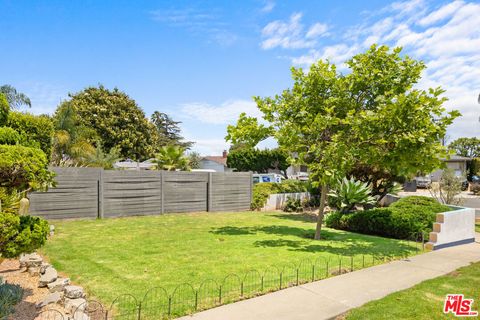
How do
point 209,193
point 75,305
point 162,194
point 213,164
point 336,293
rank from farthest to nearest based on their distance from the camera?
point 213,164 < point 209,193 < point 162,194 < point 336,293 < point 75,305

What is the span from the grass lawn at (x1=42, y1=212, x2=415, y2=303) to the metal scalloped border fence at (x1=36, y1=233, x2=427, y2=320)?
156 mm

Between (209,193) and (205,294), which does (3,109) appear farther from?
(209,193)

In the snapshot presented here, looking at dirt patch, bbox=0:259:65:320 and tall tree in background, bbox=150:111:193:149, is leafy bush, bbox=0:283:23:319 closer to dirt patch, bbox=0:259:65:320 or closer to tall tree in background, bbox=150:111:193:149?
dirt patch, bbox=0:259:65:320

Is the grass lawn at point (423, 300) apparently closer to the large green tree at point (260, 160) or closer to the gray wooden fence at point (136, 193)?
the gray wooden fence at point (136, 193)

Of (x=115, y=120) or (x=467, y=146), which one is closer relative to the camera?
(x=115, y=120)

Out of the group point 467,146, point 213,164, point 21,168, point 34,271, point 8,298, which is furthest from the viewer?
point 467,146

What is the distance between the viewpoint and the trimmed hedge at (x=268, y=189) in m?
18.7

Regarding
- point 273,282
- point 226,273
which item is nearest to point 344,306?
point 273,282

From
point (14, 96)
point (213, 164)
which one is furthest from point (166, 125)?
point (14, 96)

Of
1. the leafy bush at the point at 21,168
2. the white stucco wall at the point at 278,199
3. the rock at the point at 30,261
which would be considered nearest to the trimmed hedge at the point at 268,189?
the white stucco wall at the point at 278,199

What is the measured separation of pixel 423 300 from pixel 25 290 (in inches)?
257

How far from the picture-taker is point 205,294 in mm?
5277

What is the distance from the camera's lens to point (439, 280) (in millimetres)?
6238

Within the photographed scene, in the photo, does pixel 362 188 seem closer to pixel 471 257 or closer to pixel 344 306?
pixel 471 257
